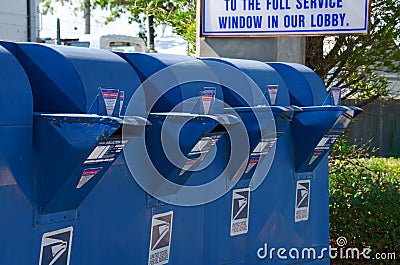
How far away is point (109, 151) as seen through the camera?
11.3ft

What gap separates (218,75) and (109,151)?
136 centimetres

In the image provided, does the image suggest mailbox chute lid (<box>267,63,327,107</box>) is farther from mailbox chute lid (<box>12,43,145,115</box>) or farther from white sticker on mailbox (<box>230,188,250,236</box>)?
mailbox chute lid (<box>12,43,145,115</box>)

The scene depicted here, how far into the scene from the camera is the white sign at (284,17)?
6.44m

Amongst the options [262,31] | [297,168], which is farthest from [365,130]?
[297,168]

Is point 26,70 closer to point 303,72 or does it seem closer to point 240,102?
point 240,102

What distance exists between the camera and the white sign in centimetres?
644

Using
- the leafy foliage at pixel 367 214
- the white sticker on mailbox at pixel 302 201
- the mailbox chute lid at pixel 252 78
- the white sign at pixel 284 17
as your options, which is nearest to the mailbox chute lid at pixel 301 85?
the mailbox chute lid at pixel 252 78

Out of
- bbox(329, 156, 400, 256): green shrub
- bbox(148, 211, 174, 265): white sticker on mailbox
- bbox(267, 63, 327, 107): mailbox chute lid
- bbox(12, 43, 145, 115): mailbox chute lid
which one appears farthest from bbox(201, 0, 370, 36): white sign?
bbox(12, 43, 145, 115): mailbox chute lid

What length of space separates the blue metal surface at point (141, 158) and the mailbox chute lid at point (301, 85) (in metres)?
0.01

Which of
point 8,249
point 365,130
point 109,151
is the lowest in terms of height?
point 365,130

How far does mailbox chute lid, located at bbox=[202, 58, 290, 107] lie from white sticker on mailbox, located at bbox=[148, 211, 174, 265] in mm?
871

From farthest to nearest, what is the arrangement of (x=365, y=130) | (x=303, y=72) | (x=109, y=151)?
(x=365, y=130) → (x=303, y=72) → (x=109, y=151)

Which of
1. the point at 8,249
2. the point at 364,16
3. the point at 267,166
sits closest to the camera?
the point at 8,249

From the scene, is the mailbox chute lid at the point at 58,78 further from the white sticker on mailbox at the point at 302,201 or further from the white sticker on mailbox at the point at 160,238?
the white sticker on mailbox at the point at 302,201
